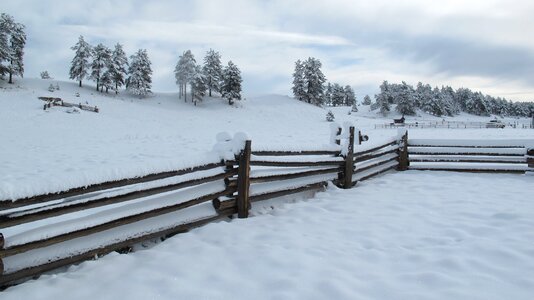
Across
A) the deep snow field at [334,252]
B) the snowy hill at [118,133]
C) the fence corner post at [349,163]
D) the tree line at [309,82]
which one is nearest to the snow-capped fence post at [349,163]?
the fence corner post at [349,163]

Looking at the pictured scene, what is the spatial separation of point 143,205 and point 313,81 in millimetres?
68321

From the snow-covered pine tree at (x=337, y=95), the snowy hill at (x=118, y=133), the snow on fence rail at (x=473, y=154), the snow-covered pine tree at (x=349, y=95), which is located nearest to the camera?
the snowy hill at (x=118, y=133)

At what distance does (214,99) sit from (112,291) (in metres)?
60.6

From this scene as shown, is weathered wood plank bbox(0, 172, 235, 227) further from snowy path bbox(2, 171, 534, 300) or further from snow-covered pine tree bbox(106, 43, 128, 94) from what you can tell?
snow-covered pine tree bbox(106, 43, 128, 94)

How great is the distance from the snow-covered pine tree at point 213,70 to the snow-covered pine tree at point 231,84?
3.30m

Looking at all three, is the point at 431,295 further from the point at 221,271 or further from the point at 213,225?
the point at 213,225

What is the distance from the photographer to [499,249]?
402cm

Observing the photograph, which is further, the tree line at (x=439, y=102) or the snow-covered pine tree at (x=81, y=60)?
the tree line at (x=439, y=102)

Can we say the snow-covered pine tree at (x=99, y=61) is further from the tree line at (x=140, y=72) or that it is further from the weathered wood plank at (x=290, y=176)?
the weathered wood plank at (x=290, y=176)

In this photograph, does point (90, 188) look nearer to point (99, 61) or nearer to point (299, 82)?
point (99, 61)

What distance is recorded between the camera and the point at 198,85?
57.8 metres

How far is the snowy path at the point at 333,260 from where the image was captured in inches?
128

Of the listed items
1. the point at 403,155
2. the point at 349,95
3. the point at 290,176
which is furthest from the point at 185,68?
the point at 349,95

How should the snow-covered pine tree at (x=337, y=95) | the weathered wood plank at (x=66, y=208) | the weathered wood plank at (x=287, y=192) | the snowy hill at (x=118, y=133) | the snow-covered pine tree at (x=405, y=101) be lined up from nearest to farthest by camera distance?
1. the weathered wood plank at (x=66, y=208)
2. the snowy hill at (x=118, y=133)
3. the weathered wood plank at (x=287, y=192)
4. the snow-covered pine tree at (x=405, y=101)
5. the snow-covered pine tree at (x=337, y=95)
